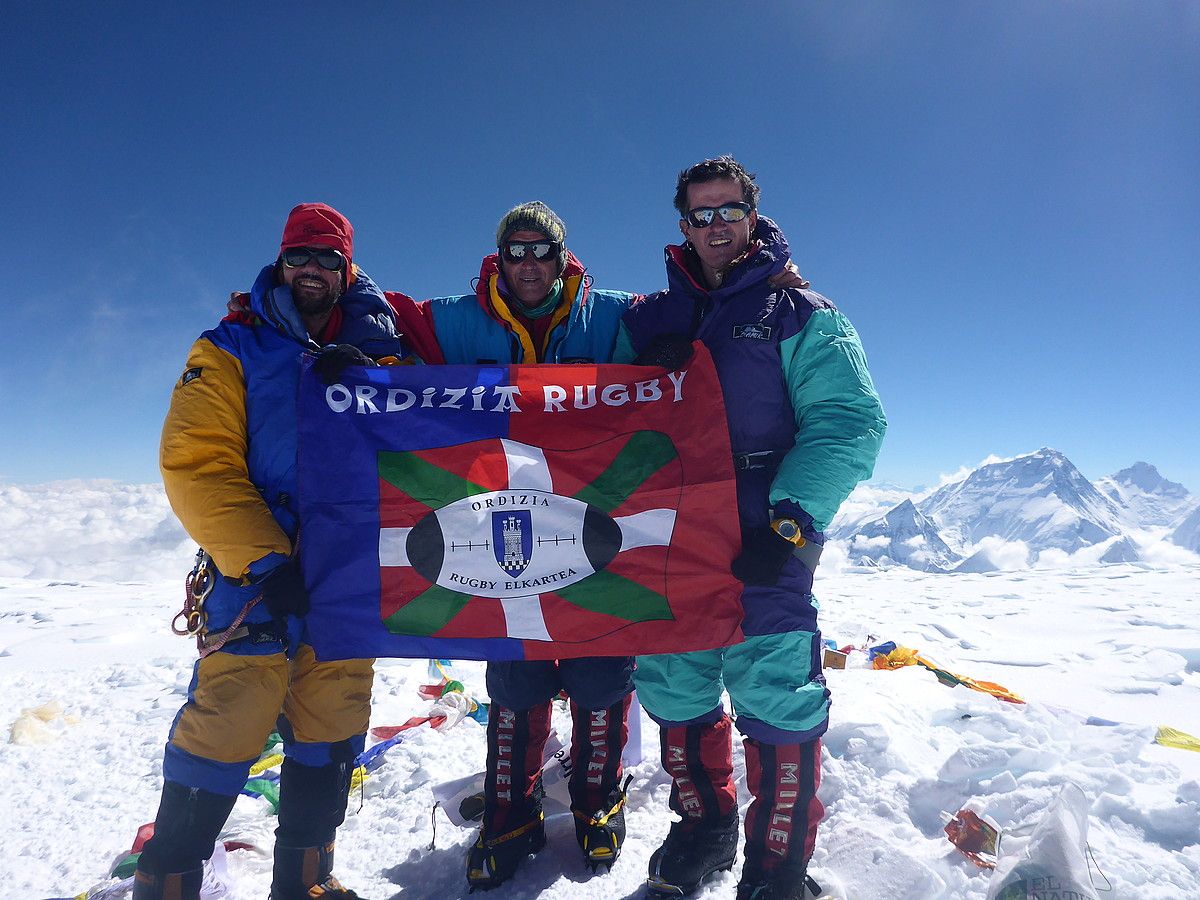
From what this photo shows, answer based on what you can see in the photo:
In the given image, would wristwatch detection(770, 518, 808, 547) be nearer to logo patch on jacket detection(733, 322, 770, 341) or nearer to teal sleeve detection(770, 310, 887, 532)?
teal sleeve detection(770, 310, 887, 532)

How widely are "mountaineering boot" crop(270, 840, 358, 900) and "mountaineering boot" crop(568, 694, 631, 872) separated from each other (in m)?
1.22

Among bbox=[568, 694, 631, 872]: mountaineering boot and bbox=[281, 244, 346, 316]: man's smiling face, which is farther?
bbox=[568, 694, 631, 872]: mountaineering boot

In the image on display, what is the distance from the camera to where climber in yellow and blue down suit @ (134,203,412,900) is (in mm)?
2494

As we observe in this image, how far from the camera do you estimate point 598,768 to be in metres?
3.32

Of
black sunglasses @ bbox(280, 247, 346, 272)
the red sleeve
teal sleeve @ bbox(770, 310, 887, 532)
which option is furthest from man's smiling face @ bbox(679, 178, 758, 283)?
black sunglasses @ bbox(280, 247, 346, 272)

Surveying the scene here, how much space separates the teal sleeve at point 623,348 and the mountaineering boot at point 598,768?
2.03 meters

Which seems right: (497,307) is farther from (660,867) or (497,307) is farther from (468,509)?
(660,867)

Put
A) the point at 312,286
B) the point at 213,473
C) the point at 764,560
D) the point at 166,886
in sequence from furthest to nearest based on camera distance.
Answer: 1. the point at 312,286
2. the point at 764,560
3. the point at 213,473
4. the point at 166,886

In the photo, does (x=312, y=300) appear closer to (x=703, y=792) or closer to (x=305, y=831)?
(x=305, y=831)

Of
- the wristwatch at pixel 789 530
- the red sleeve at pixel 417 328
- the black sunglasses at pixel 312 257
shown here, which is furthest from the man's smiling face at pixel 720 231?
the black sunglasses at pixel 312 257

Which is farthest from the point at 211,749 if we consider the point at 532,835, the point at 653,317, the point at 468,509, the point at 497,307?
the point at 653,317

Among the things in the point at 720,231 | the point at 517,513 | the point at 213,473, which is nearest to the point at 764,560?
the point at 517,513

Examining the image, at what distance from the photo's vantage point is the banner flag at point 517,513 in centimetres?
287

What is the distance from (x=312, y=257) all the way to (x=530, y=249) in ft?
3.80
